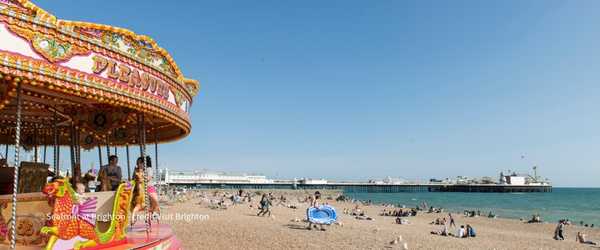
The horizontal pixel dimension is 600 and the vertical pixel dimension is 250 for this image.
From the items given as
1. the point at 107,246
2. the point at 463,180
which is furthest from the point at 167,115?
the point at 463,180

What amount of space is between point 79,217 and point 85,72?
215 centimetres

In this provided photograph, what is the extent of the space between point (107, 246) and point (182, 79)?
3.65 m

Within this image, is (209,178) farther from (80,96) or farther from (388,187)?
(80,96)

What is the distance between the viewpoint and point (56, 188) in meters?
5.65

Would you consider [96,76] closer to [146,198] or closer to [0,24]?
[0,24]

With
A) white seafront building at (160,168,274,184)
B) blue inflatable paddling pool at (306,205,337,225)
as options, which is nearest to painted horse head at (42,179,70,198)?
blue inflatable paddling pool at (306,205,337,225)

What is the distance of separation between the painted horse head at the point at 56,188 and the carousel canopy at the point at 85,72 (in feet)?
4.14

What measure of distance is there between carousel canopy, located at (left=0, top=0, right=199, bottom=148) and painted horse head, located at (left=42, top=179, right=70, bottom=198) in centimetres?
126

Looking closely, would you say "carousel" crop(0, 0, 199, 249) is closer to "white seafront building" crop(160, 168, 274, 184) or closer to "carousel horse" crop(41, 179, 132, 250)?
"carousel horse" crop(41, 179, 132, 250)

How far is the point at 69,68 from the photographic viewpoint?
550 cm

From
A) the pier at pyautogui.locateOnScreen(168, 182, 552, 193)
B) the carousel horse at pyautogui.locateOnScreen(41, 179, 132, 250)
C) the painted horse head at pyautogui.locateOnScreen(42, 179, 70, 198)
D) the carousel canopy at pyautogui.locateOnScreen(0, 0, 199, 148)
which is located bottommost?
the pier at pyautogui.locateOnScreen(168, 182, 552, 193)

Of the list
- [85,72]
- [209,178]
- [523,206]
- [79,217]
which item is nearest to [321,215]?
[79,217]

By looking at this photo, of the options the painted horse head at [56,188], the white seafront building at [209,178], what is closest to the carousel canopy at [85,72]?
the painted horse head at [56,188]

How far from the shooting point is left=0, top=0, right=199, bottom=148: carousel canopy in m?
4.93
